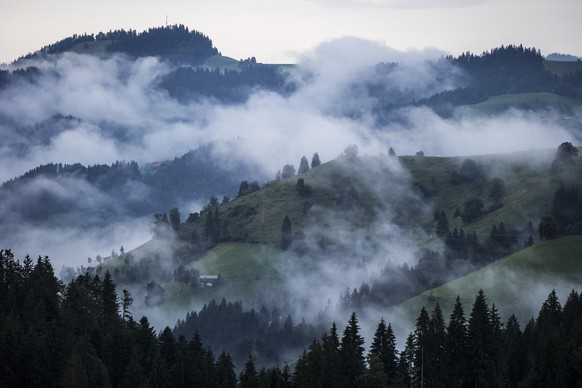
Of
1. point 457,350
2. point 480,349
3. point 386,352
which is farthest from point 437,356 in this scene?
point 386,352

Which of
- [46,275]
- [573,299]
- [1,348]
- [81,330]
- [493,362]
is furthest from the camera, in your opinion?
[573,299]

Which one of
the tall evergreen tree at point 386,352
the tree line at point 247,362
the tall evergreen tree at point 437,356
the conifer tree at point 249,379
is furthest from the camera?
the conifer tree at point 249,379

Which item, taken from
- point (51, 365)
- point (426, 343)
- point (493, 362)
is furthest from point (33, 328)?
point (493, 362)

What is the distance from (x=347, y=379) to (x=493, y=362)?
68.3 ft

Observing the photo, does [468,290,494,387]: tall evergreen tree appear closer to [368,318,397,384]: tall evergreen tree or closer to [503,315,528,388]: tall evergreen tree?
[368,318,397,384]: tall evergreen tree

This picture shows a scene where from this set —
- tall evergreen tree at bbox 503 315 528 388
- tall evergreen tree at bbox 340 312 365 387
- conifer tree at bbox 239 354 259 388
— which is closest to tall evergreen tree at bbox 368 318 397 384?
tall evergreen tree at bbox 340 312 365 387

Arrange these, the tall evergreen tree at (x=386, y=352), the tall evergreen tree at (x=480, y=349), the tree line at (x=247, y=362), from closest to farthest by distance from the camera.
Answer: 1. the tree line at (x=247, y=362)
2. the tall evergreen tree at (x=480, y=349)
3. the tall evergreen tree at (x=386, y=352)

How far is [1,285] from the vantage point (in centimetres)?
15762

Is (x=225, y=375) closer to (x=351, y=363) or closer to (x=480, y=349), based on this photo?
(x=351, y=363)

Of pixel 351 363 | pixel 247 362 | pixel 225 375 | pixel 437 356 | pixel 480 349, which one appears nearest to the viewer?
pixel 351 363

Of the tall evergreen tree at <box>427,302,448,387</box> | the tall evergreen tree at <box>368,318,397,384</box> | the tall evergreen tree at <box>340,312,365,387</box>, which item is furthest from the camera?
the tall evergreen tree at <box>368,318,397,384</box>

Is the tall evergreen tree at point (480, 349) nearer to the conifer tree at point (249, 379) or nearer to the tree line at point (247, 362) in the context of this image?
the tree line at point (247, 362)

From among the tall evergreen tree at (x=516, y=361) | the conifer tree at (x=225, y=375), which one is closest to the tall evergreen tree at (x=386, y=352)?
the tall evergreen tree at (x=516, y=361)

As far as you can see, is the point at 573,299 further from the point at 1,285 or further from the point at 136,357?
the point at 1,285
